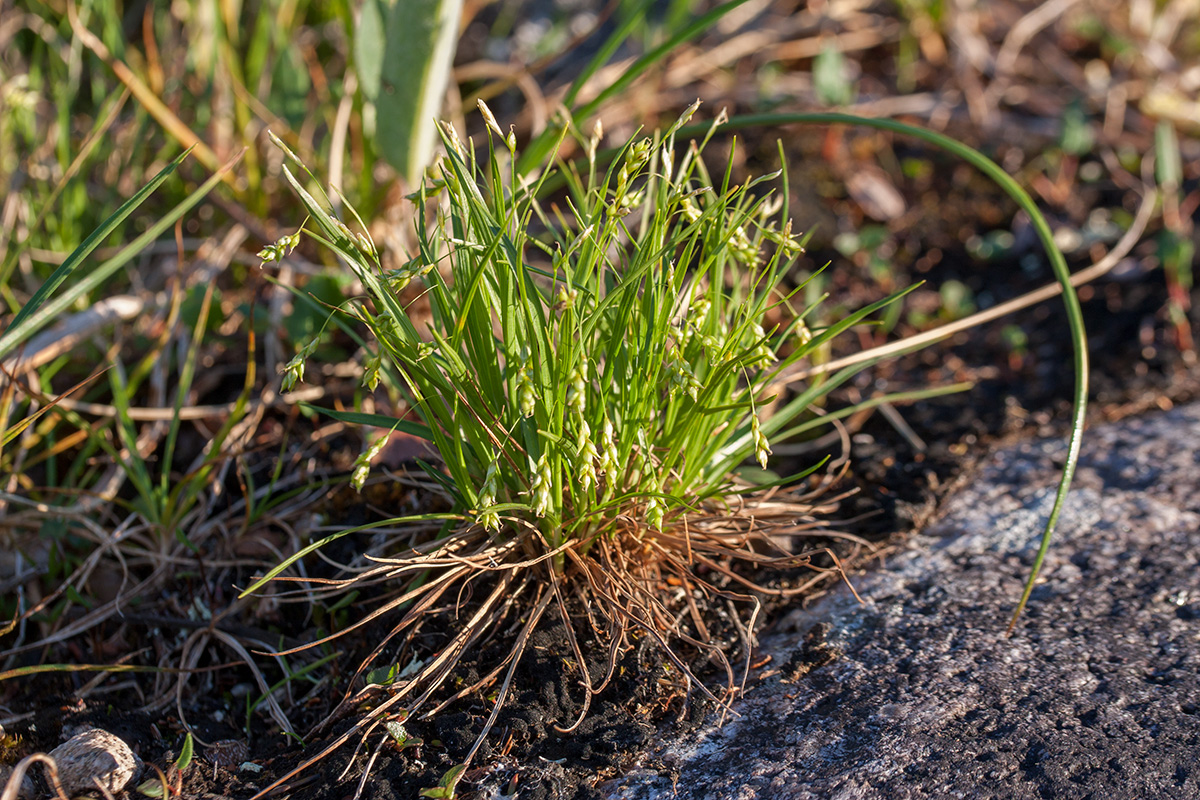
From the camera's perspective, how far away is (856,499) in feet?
5.42

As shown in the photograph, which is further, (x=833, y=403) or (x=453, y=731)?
(x=833, y=403)

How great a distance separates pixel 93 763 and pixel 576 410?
80cm

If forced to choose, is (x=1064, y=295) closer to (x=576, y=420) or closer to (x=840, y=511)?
(x=840, y=511)

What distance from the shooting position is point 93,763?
1.12m

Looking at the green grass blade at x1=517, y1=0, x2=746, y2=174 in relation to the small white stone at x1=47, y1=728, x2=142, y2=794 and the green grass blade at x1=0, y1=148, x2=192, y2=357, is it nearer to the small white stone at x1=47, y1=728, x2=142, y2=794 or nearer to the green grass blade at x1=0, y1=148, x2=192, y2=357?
the green grass blade at x1=0, y1=148, x2=192, y2=357

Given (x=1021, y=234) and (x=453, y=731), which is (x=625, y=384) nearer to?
(x=453, y=731)

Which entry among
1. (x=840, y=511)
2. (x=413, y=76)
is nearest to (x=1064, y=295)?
(x=840, y=511)

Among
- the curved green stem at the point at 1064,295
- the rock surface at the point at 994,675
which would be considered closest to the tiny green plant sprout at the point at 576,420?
the rock surface at the point at 994,675

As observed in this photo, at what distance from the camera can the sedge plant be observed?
1108 mm

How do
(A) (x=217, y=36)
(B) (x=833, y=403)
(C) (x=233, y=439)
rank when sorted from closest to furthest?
(C) (x=233, y=439) < (B) (x=833, y=403) < (A) (x=217, y=36)

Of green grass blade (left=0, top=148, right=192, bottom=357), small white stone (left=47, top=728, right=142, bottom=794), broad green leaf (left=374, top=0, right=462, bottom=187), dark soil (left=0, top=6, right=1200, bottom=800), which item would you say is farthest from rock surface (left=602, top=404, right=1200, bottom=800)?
broad green leaf (left=374, top=0, right=462, bottom=187)

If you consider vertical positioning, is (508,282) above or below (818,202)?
above


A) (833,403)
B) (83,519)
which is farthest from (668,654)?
(83,519)

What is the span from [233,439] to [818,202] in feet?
5.72
